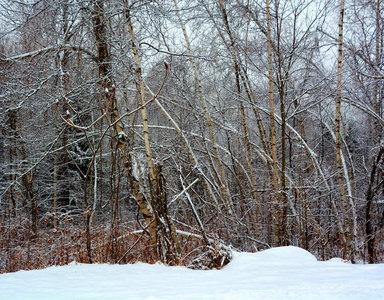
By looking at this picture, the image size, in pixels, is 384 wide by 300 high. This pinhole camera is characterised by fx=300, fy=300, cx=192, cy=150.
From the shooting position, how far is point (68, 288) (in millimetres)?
1671

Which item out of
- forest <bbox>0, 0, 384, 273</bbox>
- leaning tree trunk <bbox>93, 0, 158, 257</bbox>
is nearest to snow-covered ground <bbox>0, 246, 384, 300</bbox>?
forest <bbox>0, 0, 384, 273</bbox>

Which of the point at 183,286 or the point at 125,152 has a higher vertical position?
the point at 125,152

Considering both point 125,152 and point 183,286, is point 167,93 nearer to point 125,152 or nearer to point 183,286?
point 125,152

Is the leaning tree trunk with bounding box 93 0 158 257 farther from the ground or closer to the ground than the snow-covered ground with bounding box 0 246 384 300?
farther from the ground

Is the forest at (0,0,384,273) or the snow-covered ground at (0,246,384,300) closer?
the snow-covered ground at (0,246,384,300)

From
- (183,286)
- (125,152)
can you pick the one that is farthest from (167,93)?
(183,286)

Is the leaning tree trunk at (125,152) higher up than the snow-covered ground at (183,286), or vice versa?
the leaning tree trunk at (125,152)

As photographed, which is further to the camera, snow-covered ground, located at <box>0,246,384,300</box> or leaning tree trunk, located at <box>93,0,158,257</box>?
leaning tree trunk, located at <box>93,0,158,257</box>

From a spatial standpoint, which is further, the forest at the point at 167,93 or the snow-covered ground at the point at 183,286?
the forest at the point at 167,93

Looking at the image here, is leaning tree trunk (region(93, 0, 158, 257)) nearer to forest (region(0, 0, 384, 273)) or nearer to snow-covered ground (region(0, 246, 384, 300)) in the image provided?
forest (region(0, 0, 384, 273))

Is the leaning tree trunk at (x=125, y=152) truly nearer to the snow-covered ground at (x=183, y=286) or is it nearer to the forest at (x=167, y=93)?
the forest at (x=167, y=93)

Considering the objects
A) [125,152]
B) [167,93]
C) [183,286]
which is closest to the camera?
[183,286]

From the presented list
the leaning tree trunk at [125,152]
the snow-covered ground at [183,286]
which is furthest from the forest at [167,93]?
the snow-covered ground at [183,286]

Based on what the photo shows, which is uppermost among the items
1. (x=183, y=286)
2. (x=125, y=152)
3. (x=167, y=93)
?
(x=167, y=93)
